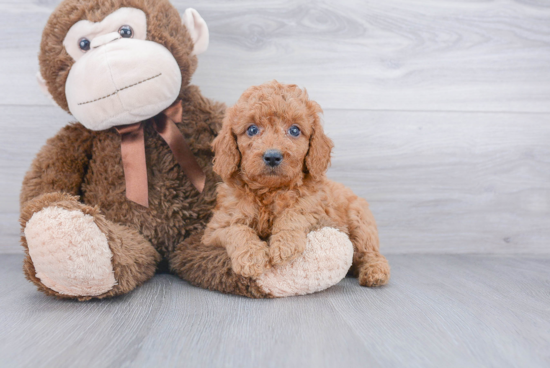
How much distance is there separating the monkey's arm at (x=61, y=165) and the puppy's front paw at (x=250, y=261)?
66cm

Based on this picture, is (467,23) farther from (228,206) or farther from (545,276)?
(228,206)

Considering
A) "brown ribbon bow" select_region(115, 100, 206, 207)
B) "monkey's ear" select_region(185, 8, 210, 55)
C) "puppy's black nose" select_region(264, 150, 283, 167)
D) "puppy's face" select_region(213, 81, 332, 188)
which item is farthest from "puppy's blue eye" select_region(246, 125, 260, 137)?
"monkey's ear" select_region(185, 8, 210, 55)

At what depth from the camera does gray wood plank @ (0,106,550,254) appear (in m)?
1.80

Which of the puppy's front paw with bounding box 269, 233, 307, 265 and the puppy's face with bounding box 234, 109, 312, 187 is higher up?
the puppy's face with bounding box 234, 109, 312, 187

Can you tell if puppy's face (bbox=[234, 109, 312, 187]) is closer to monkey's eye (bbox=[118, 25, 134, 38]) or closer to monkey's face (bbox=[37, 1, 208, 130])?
monkey's face (bbox=[37, 1, 208, 130])

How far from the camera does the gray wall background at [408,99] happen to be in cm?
170

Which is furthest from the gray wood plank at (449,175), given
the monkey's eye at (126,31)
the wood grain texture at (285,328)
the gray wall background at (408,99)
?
the monkey's eye at (126,31)

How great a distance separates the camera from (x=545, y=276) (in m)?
1.52

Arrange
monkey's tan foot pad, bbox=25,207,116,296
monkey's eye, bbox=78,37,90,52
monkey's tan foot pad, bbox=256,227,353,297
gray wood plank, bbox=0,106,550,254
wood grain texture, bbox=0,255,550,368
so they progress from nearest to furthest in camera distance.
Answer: wood grain texture, bbox=0,255,550,368 < monkey's tan foot pad, bbox=25,207,116,296 < monkey's tan foot pad, bbox=256,227,353,297 < monkey's eye, bbox=78,37,90,52 < gray wood plank, bbox=0,106,550,254

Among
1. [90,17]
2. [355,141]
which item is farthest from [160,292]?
[355,141]

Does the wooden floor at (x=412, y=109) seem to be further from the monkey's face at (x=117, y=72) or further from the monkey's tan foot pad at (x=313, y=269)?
the monkey's face at (x=117, y=72)

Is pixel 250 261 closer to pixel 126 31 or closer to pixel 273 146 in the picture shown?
pixel 273 146

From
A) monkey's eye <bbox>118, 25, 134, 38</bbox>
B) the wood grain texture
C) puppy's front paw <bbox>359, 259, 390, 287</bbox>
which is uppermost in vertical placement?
monkey's eye <bbox>118, 25, 134, 38</bbox>

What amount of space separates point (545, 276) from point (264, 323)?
116 cm
